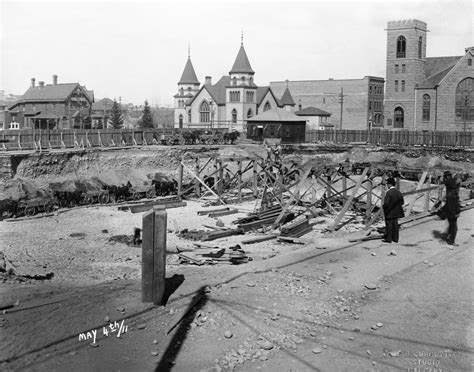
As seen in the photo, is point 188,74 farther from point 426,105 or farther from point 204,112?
point 426,105

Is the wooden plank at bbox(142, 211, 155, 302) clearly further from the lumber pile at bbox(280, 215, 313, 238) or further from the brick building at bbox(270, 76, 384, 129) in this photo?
the brick building at bbox(270, 76, 384, 129)

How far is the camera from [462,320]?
9164mm

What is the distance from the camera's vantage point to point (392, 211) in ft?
47.3

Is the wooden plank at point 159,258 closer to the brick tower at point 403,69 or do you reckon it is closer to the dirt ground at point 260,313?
the dirt ground at point 260,313

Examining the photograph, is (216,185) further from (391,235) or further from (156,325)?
(156,325)

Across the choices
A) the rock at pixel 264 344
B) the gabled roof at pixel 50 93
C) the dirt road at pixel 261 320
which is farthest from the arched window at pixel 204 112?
the rock at pixel 264 344

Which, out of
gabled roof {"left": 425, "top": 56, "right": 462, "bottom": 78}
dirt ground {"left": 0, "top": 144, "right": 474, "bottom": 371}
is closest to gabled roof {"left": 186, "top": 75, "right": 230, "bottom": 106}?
gabled roof {"left": 425, "top": 56, "right": 462, "bottom": 78}

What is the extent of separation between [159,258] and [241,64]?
71926 millimetres

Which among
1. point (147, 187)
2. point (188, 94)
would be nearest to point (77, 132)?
point (147, 187)

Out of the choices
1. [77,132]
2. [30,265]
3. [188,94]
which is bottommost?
[30,265]

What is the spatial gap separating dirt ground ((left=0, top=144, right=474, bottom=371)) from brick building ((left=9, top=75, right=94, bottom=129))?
62.0 metres

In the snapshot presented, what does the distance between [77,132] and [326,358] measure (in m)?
40.3

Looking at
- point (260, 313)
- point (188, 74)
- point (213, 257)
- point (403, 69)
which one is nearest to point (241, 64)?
point (188, 74)

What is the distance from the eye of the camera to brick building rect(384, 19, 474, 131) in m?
67.5
